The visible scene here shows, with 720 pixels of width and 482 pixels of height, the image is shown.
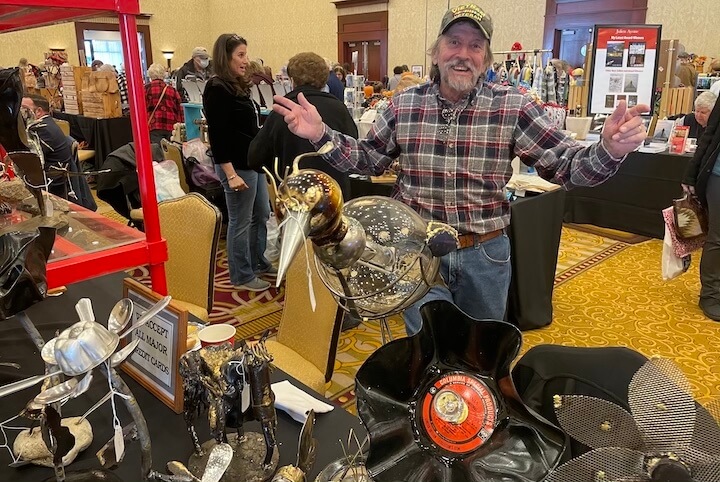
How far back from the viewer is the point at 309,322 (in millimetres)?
1785

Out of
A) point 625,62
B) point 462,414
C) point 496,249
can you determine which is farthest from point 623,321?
point 462,414

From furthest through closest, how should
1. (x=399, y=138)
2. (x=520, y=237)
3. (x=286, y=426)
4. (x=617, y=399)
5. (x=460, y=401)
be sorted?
(x=520, y=237) → (x=399, y=138) → (x=286, y=426) → (x=617, y=399) → (x=460, y=401)

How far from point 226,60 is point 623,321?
2.55 meters

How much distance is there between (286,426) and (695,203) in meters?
3.04

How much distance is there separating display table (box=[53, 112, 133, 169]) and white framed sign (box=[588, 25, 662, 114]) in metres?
5.06

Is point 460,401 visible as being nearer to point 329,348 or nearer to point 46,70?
point 329,348

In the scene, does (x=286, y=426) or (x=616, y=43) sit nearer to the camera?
(x=286, y=426)

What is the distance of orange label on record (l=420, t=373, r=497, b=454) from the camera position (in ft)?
2.31

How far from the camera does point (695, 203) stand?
3.24 meters

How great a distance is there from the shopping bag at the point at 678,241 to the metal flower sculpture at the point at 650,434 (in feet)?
9.99

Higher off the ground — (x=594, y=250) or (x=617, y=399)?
(x=617, y=399)

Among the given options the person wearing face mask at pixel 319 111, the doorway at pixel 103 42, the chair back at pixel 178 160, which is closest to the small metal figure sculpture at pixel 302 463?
the person wearing face mask at pixel 319 111

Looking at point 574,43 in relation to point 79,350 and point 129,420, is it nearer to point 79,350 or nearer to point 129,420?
point 129,420

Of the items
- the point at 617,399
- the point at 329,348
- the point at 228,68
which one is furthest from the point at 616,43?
the point at 617,399
